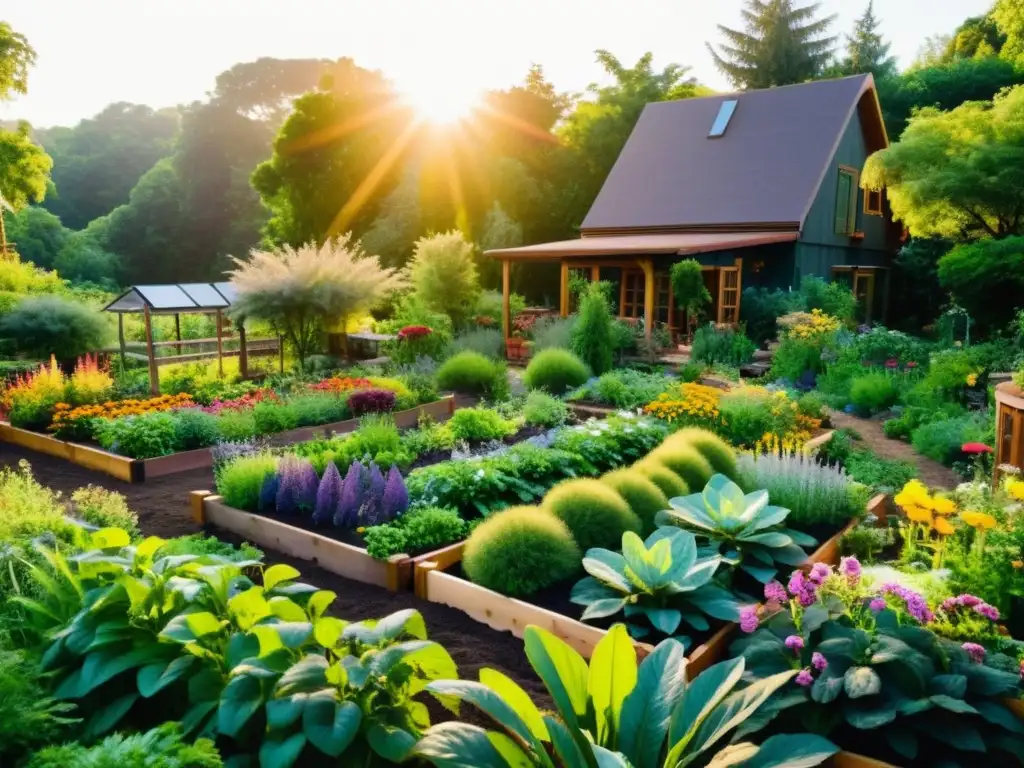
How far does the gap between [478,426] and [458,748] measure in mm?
5365

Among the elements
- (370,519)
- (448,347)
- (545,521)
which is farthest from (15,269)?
(545,521)

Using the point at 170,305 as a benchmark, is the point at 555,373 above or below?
below

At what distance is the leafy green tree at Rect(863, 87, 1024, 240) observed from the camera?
1452 cm

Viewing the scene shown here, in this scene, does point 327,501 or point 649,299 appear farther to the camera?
point 649,299

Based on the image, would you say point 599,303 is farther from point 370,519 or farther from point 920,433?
point 370,519

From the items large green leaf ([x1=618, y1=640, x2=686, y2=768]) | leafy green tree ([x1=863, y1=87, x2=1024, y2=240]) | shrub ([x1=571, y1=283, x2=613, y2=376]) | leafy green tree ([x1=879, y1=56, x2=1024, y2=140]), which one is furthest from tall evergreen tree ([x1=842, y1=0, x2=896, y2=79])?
large green leaf ([x1=618, y1=640, x2=686, y2=768])

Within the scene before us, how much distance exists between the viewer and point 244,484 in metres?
5.72

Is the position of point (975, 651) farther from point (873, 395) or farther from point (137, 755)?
point (873, 395)

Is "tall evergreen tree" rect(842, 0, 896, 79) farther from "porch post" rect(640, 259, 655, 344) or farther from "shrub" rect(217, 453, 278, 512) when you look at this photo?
"shrub" rect(217, 453, 278, 512)

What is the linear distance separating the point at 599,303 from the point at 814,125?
9881 mm

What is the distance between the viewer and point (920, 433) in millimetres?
8453

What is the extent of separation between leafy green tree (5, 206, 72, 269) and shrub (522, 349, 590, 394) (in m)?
31.3

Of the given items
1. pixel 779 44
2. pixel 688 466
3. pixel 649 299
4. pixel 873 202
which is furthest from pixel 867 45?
pixel 688 466

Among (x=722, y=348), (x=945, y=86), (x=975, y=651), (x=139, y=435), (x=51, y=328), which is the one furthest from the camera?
(x=945, y=86)
